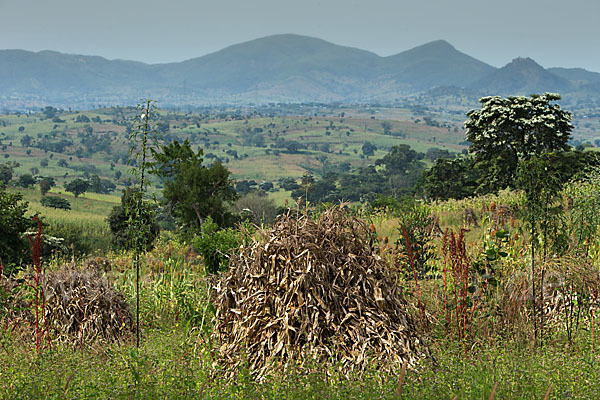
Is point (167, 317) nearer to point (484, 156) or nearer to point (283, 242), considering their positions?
point (283, 242)

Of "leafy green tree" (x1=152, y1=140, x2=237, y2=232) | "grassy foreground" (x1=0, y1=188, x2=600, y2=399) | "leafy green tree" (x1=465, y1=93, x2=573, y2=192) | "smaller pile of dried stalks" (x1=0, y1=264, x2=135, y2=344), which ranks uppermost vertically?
"leafy green tree" (x1=465, y1=93, x2=573, y2=192)

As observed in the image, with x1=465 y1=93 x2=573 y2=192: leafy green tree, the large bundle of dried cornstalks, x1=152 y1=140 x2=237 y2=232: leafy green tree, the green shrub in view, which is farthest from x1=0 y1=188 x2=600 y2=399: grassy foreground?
x1=152 y1=140 x2=237 y2=232: leafy green tree

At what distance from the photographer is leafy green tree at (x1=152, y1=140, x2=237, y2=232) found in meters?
24.2

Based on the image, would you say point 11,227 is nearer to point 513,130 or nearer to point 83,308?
point 83,308

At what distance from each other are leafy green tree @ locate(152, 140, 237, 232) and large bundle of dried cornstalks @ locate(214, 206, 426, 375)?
19498 millimetres

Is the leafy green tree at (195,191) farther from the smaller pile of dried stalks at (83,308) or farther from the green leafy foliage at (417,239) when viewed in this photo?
the smaller pile of dried stalks at (83,308)

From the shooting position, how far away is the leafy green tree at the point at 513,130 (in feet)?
70.1

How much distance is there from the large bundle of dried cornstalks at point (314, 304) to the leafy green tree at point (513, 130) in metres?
18.1

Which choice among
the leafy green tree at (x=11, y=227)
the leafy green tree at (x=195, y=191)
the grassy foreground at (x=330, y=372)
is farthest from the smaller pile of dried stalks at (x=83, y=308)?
the leafy green tree at (x=195, y=191)

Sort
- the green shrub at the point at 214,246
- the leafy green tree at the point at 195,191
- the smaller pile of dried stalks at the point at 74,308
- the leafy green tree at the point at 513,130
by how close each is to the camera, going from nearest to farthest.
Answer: the smaller pile of dried stalks at the point at 74,308
the green shrub at the point at 214,246
the leafy green tree at the point at 513,130
the leafy green tree at the point at 195,191

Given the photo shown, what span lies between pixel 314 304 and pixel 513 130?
2001 centimetres

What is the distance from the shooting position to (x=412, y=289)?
229 inches

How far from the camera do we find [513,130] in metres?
22.0

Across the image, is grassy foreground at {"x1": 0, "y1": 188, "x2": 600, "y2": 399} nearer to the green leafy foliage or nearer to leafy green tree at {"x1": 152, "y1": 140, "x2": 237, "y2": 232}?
the green leafy foliage
